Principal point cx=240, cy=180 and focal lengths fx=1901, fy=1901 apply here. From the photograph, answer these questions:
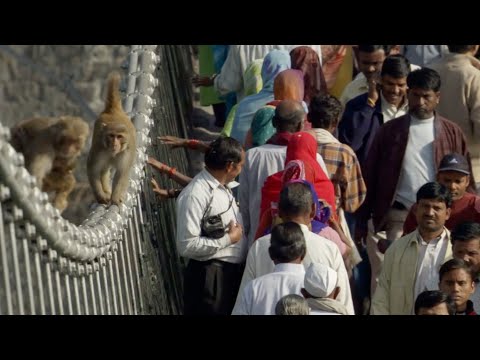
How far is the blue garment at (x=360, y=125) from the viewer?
12.8 meters

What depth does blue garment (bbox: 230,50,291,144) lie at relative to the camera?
12727mm

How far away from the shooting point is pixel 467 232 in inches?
423

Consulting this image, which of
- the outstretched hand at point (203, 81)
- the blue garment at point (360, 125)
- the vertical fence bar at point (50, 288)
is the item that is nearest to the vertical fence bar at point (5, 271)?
the vertical fence bar at point (50, 288)

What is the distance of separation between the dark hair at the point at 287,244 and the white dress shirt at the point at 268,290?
0.08 meters

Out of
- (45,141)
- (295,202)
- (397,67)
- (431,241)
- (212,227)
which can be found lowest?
(431,241)

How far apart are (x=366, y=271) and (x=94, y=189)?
2.01 m

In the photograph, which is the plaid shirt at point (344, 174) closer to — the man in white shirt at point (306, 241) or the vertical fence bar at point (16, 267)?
the man in white shirt at point (306, 241)

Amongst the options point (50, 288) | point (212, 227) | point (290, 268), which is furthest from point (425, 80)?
point (50, 288)

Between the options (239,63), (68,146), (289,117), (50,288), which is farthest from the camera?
(239,63)

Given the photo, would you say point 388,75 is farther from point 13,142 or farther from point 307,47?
point 13,142

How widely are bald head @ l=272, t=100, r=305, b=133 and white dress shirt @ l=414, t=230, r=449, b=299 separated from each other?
104 cm

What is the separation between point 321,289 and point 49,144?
1.90 m

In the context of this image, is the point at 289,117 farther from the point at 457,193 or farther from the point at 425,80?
the point at 425,80

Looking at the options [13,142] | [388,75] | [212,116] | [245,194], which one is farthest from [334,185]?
[212,116]
